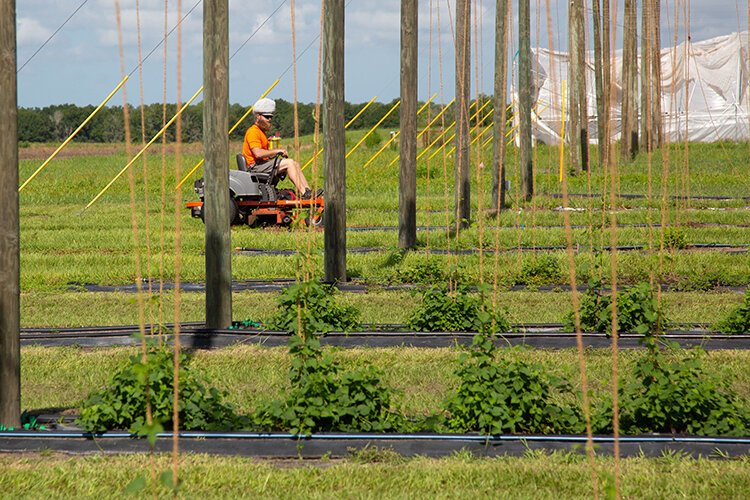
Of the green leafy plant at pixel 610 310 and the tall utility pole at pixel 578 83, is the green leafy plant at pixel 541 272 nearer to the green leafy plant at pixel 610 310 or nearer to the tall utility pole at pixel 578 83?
the green leafy plant at pixel 610 310

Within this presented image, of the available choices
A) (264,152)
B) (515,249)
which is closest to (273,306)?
(515,249)

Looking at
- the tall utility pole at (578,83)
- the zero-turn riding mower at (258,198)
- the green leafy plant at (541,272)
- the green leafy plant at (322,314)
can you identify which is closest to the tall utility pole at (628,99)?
the tall utility pole at (578,83)

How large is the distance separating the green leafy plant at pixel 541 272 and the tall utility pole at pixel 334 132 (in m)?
1.76

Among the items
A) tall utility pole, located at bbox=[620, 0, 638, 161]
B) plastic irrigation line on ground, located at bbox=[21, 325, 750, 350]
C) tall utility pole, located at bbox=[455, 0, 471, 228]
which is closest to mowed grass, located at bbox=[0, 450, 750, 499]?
plastic irrigation line on ground, located at bbox=[21, 325, 750, 350]

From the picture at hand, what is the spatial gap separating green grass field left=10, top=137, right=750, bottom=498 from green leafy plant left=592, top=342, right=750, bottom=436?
0.36 meters

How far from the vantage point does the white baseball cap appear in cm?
1345

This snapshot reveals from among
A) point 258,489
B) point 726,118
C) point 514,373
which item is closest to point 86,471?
point 258,489

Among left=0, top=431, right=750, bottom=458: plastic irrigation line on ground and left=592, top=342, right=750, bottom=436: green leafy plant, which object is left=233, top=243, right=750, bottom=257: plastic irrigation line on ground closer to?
left=592, top=342, right=750, bottom=436: green leafy plant

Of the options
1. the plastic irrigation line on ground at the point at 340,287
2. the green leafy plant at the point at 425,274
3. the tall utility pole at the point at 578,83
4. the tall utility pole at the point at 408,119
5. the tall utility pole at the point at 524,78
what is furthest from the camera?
the tall utility pole at the point at 578,83

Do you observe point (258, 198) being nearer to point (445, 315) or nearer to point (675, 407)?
point (445, 315)

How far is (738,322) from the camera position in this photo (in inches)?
296

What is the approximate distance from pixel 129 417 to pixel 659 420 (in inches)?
98.6

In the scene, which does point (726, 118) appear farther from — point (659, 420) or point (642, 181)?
point (659, 420)

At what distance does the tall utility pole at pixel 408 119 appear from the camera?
11672mm
